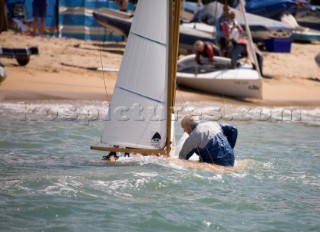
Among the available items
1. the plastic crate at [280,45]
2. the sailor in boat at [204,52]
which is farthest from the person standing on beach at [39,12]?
the plastic crate at [280,45]

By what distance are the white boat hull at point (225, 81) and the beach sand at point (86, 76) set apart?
23cm

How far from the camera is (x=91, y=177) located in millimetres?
10188

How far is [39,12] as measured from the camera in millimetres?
23859

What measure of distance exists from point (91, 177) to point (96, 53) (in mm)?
12037

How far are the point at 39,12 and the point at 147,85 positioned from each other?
46.0 feet

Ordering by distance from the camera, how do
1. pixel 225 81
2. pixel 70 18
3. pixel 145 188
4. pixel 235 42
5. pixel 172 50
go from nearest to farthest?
1. pixel 145 188
2. pixel 172 50
3. pixel 225 81
4. pixel 235 42
5. pixel 70 18

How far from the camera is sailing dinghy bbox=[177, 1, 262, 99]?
18703mm

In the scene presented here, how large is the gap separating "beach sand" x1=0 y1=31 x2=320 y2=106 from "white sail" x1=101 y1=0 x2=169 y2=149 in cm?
517

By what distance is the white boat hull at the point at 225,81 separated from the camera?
61.4 feet

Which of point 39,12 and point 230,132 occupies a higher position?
point 39,12

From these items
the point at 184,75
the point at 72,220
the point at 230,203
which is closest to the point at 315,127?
the point at 184,75

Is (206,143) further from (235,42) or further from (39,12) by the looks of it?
(39,12)

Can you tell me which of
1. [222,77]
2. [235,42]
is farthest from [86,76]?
[235,42]

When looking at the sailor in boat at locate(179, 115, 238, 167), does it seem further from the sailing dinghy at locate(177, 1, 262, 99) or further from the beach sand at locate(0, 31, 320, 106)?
the sailing dinghy at locate(177, 1, 262, 99)
